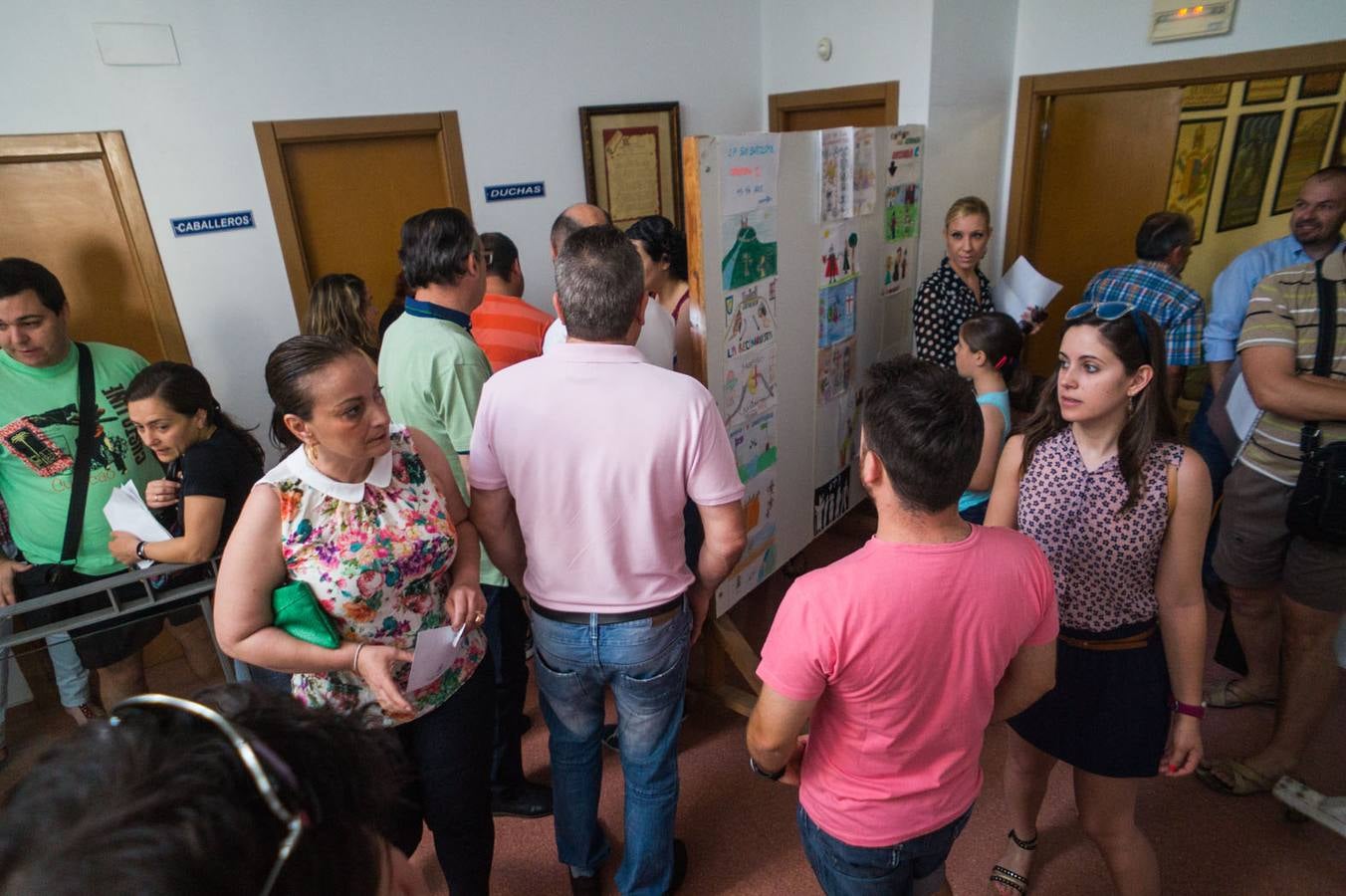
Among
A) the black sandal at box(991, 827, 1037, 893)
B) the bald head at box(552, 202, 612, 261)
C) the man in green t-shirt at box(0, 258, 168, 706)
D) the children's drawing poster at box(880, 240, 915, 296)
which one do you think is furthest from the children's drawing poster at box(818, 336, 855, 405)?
the man in green t-shirt at box(0, 258, 168, 706)

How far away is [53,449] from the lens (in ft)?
6.88

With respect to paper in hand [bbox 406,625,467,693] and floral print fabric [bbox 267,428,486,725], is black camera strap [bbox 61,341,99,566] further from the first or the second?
paper in hand [bbox 406,625,467,693]

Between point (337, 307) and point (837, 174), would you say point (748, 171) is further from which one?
point (337, 307)

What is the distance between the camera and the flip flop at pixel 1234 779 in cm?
215

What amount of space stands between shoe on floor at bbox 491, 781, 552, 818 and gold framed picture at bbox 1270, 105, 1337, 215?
4964mm

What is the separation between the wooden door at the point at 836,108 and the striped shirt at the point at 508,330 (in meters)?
2.25

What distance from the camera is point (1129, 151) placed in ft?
12.0

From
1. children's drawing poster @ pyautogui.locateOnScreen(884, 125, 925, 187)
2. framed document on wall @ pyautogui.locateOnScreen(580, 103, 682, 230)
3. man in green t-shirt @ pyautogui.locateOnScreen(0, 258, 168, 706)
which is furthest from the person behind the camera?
framed document on wall @ pyautogui.locateOnScreen(580, 103, 682, 230)

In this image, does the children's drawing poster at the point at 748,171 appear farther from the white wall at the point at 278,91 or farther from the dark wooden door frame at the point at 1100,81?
the dark wooden door frame at the point at 1100,81

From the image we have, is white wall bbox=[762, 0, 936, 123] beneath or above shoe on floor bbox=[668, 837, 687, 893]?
above

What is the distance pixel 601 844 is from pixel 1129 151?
4.06 metres

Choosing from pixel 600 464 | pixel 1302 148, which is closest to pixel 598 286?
pixel 600 464

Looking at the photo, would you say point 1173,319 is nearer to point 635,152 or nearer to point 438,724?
point 635,152

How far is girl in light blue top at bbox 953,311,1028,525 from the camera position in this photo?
219 centimetres
